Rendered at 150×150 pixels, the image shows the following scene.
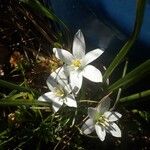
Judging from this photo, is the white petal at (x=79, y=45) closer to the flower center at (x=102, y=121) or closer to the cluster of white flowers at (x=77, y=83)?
the cluster of white flowers at (x=77, y=83)

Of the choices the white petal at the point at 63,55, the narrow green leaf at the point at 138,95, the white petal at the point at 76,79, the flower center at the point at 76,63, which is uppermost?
the white petal at the point at 63,55

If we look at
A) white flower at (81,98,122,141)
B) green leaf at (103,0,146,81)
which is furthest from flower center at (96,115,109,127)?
green leaf at (103,0,146,81)

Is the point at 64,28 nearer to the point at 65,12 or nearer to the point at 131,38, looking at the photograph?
the point at 65,12

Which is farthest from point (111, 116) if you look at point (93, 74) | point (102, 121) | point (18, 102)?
point (18, 102)

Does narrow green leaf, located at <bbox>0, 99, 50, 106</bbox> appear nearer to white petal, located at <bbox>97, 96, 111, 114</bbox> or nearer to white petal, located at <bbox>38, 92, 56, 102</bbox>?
white petal, located at <bbox>38, 92, 56, 102</bbox>

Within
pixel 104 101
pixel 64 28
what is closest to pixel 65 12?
pixel 64 28

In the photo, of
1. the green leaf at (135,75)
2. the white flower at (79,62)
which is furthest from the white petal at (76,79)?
the green leaf at (135,75)
